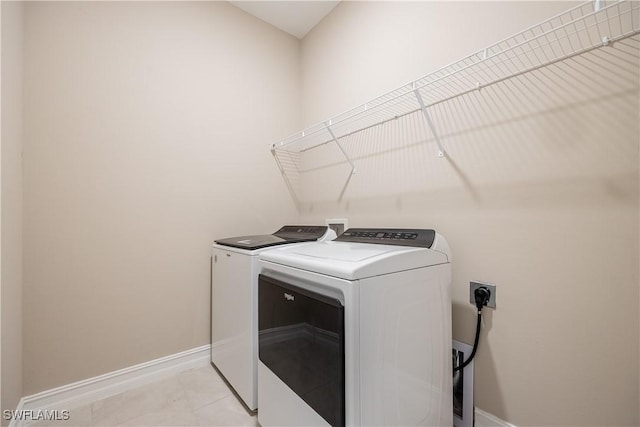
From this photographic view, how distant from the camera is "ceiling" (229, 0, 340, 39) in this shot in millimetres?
2154

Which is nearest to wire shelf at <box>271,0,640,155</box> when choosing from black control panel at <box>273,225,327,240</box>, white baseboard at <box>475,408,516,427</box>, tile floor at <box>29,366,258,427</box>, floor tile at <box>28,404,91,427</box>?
black control panel at <box>273,225,327,240</box>

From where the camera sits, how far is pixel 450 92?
4.61 feet

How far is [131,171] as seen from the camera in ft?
5.61

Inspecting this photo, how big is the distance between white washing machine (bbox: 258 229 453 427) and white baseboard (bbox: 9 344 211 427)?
0.85m

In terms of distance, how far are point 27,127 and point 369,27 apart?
6.92 feet

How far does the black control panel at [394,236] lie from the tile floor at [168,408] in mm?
1131

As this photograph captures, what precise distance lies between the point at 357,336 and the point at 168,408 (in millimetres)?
1364

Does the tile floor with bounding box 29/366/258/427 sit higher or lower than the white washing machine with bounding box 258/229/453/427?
lower

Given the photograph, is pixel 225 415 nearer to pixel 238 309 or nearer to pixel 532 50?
pixel 238 309

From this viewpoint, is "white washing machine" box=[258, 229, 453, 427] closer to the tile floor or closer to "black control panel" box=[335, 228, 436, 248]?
"black control panel" box=[335, 228, 436, 248]

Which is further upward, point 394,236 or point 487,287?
point 394,236

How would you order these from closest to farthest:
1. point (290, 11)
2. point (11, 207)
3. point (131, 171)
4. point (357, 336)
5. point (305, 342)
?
point (357, 336)
point (305, 342)
point (11, 207)
point (131, 171)
point (290, 11)

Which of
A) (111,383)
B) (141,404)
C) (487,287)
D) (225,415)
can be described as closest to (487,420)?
(487,287)

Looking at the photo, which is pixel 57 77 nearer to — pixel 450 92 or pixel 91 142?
pixel 91 142
